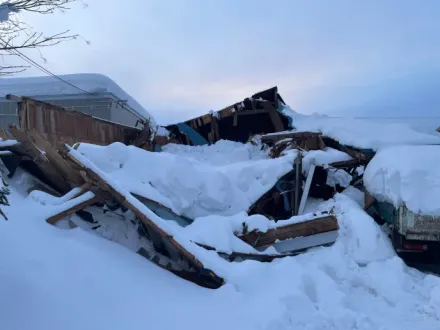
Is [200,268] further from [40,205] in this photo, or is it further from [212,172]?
[212,172]

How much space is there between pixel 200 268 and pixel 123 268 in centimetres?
79

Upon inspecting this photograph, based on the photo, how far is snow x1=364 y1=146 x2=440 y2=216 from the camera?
464 cm

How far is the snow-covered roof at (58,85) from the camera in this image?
16219mm

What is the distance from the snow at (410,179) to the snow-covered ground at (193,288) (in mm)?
685

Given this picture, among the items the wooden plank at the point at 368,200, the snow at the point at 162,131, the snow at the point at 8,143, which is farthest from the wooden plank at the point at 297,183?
the snow at the point at 162,131

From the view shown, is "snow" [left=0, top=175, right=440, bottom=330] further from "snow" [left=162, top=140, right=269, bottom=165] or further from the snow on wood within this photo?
"snow" [left=162, top=140, right=269, bottom=165]

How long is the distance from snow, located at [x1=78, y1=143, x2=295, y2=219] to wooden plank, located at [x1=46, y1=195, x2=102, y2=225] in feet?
1.83

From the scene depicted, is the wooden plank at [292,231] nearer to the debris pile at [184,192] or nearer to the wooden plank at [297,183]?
the debris pile at [184,192]

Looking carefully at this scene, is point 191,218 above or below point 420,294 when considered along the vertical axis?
above

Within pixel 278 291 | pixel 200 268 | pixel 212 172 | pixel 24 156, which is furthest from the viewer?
pixel 212 172

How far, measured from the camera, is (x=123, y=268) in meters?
3.78

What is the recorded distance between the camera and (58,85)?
16.5 meters

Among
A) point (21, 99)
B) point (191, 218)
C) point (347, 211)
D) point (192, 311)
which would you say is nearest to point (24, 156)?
point (21, 99)

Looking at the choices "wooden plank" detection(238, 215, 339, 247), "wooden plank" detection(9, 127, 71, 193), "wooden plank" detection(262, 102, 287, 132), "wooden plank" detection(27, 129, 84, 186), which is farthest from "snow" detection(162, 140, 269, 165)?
"wooden plank" detection(27, 129, 84, 186)
